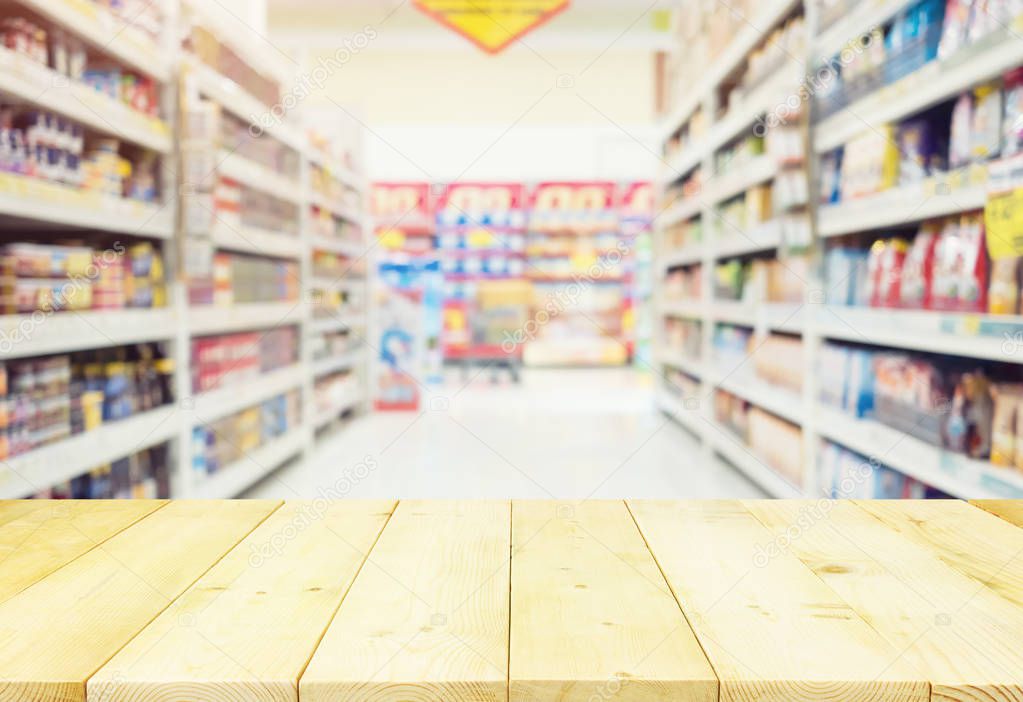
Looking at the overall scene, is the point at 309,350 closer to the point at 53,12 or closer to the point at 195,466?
the point at 195,466

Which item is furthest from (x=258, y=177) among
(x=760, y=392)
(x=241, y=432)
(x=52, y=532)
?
(x=52, y=532)

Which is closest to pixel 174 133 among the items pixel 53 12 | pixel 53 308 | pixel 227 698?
pixel 53 12

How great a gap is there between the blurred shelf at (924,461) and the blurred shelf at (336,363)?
3.46 m

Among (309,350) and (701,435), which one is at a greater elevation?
(309,350)

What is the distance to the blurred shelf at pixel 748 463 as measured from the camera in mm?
3695

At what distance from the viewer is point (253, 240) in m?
4.31

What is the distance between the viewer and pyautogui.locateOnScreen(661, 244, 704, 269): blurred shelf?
5702mm

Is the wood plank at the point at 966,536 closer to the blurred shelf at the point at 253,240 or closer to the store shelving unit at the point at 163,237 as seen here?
the store shelving unit at the point at 163,237

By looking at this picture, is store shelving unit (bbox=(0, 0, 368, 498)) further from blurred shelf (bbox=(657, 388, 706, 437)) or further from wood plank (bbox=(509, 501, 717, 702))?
blurred shelf (bbox=(657, 388, 706, 437))

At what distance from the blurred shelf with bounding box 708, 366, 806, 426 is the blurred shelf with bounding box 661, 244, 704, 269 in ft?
3.03

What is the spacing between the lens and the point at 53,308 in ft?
8.35

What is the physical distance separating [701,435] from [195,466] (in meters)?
3.08

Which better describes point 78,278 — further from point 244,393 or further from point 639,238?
point 639,238

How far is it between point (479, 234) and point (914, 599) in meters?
11.0
